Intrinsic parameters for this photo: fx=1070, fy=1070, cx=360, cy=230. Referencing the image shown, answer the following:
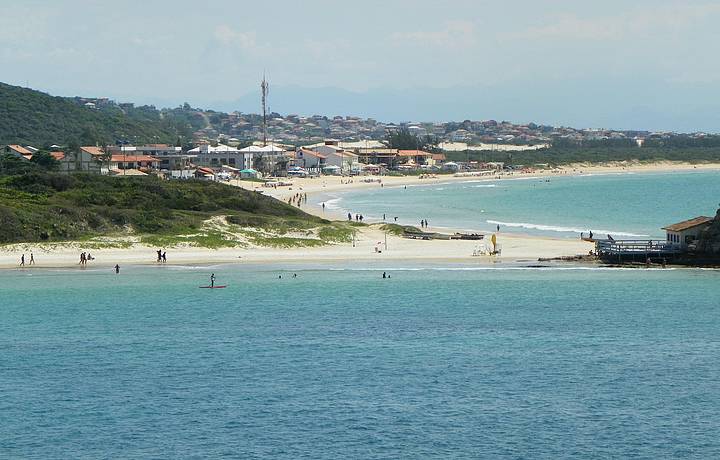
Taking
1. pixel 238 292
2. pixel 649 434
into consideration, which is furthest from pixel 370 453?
pixel 238 292

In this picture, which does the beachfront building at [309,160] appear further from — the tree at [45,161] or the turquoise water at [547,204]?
the tree at [45,161]

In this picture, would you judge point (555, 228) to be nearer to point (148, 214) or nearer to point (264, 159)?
point (148, 214)

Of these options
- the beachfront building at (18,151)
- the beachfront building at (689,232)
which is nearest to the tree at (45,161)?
the beachfront building at (18,151)

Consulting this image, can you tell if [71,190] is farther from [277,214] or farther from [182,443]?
[182,443]

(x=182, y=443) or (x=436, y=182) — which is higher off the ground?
(x=436, y=182)

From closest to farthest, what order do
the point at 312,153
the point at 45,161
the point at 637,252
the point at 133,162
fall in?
1. the point at 637,252
2. the point at 45,161
3. the point at 133,162
4. the point at 312,153

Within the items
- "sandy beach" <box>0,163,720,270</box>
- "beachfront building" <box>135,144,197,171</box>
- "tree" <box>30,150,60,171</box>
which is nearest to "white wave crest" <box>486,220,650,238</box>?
"sandy beach" <box>0,163,720,270</box>

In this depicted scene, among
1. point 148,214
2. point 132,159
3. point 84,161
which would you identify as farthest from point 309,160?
point 148,214
